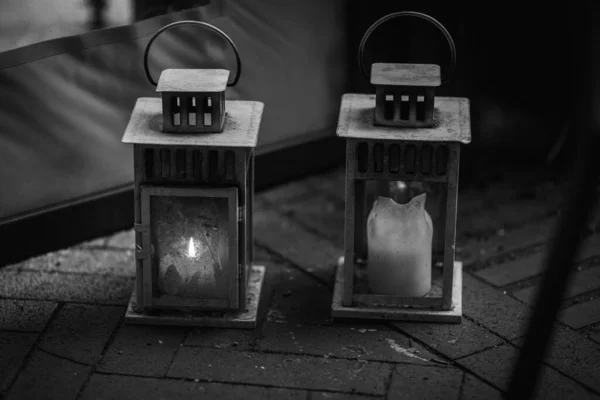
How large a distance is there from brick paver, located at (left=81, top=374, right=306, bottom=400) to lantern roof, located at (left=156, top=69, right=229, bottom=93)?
925 mm

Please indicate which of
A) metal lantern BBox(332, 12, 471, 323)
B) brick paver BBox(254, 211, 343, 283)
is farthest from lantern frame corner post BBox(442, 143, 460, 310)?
brick paver BBox(254, 211, 343, 283)

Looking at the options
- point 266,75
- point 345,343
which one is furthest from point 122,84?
point 345,343

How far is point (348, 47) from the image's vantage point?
412 cm

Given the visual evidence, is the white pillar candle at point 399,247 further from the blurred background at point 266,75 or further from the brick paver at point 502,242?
the blurred background at point 266,75

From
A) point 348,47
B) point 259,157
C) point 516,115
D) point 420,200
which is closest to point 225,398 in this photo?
point 420,200

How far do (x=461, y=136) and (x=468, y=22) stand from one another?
1.17 m

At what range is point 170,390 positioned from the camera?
271cm

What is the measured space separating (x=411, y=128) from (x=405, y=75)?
0.60 feet

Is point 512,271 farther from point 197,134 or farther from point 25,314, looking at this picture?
point 25,314

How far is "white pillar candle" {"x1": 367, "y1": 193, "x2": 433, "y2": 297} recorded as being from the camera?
9.91ft

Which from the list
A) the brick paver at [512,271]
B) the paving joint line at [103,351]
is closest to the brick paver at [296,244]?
→ the brick paver at [512,271]

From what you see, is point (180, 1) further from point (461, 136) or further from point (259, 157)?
point (461, 136)

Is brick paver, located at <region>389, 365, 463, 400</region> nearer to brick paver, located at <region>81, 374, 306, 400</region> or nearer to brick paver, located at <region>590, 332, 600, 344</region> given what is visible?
brick paver, located at <region>81, 374, 306, 400</region>

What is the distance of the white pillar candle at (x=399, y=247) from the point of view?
3.02 m
